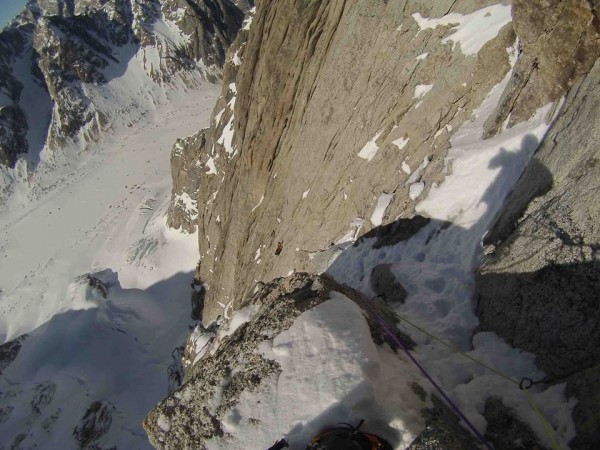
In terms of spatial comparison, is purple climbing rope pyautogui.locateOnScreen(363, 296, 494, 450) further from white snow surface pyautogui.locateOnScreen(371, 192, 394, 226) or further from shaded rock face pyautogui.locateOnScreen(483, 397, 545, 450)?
white snow surface pyautogui.locateOnScreen(371, 192, 394, 226)

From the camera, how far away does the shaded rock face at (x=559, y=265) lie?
5477 millimetres

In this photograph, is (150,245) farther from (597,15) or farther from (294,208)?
(597,15)

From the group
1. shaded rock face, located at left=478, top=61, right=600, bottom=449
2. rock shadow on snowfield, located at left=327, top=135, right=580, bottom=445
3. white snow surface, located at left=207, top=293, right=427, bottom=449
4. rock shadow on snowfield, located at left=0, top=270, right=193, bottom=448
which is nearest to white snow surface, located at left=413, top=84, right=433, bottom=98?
rock shadow on snowfield, located at left=327, top=135, right=580, bottom=445

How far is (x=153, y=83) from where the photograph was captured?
10962cm

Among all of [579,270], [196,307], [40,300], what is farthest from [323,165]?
[40,300]

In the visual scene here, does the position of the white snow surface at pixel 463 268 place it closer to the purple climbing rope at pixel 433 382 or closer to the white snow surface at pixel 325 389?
the purple climbing rope at pixel 433 382

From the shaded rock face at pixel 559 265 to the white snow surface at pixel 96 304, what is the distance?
26437 millimetres

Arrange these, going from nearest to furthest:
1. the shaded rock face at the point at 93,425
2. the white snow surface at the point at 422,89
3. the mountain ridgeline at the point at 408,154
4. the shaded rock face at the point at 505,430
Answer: the shaded rock face at the point at 505,430 < the mountain ridgeline at the point at 408,154 < the white snow surface at the point at 422,89 < the shaded rock face at the point at 93,425

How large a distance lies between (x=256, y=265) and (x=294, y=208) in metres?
4.62

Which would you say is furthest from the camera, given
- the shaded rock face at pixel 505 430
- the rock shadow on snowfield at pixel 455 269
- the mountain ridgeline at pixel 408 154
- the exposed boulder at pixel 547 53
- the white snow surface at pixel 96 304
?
the white snow surface at pixel 96 304

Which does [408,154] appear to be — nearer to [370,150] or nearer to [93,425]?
[370,150]

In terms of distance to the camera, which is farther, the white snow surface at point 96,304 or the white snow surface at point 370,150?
the white snow surface at point 96,304

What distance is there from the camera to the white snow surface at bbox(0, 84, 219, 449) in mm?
29031

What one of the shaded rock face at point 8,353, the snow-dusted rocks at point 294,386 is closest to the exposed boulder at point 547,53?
the snow-dusted rocks at point 294,386
